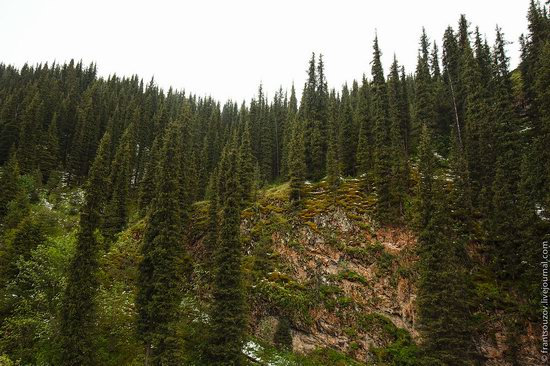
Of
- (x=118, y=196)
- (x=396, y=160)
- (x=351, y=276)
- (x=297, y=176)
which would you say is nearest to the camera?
(x=351, y=276)

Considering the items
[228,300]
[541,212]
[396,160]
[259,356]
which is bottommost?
[259,356]

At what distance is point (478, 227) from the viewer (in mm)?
39625

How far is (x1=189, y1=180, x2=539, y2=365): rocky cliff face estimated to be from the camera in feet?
109

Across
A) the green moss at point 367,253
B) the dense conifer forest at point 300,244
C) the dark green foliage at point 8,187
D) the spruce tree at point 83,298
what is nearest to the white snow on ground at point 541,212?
the dense conifer forest at point 300,244

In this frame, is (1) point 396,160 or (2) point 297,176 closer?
(1) point 396,160

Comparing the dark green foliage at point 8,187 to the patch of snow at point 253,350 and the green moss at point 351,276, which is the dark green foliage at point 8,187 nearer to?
the patch of snow at point 253,350

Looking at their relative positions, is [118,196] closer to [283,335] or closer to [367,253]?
[283,335]

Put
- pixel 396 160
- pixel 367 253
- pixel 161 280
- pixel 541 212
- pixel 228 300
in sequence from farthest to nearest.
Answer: pixel 396 160 < pixel 367 253 < pixel 541 212 < pixel 228 300 < pixel 161 280

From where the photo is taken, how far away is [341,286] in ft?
127

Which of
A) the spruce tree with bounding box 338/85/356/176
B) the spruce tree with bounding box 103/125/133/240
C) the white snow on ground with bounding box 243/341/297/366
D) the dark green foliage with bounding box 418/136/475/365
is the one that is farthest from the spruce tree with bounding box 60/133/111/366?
the spruce tree with bounding box 338/85/356/176

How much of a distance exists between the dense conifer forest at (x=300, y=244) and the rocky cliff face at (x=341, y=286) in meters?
0.24

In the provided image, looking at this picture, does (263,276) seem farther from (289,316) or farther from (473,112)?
(473,112)

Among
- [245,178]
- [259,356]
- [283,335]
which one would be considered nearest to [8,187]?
[245,178]

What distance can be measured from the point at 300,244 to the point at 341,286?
25.0ft
